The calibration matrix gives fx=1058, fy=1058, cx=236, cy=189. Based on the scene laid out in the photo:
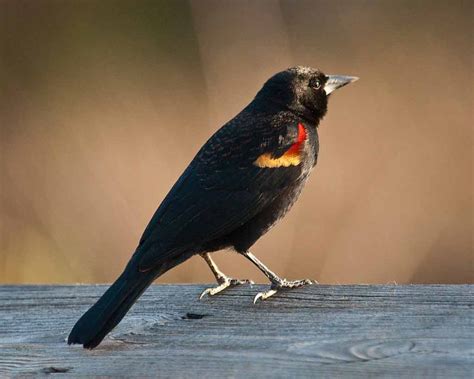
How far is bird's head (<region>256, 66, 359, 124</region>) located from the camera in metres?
4.50

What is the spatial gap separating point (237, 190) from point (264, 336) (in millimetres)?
1066

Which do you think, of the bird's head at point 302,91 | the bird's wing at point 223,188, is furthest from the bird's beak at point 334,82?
the bird's wing at point 223,188

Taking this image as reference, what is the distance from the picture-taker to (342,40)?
6.34 meters

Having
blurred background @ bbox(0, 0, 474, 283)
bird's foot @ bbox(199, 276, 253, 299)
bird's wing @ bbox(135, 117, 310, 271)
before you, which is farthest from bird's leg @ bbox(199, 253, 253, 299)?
blurred background @ bbox(0, 0, 474, 283)

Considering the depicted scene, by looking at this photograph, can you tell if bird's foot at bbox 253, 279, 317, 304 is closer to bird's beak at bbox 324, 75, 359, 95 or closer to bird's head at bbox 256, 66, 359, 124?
bird's head at bbox 256, 66, 359, 124

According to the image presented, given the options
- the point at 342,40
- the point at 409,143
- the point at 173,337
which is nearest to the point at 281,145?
the point at 173,337

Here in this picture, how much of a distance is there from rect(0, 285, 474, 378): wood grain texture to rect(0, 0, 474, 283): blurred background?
7.37 ft

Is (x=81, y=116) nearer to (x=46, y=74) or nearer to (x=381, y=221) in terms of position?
(x=46, y=74)

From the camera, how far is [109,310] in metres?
2.99

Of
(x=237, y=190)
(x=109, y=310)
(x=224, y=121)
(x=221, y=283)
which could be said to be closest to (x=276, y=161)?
(x=237, y=190)

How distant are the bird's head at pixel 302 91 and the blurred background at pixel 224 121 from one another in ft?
3.72

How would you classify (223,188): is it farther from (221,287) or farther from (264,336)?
(264,336)

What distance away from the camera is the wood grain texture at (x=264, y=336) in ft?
8.71

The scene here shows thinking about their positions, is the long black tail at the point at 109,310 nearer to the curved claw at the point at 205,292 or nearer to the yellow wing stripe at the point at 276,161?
the curved claw at the point at 205,292
